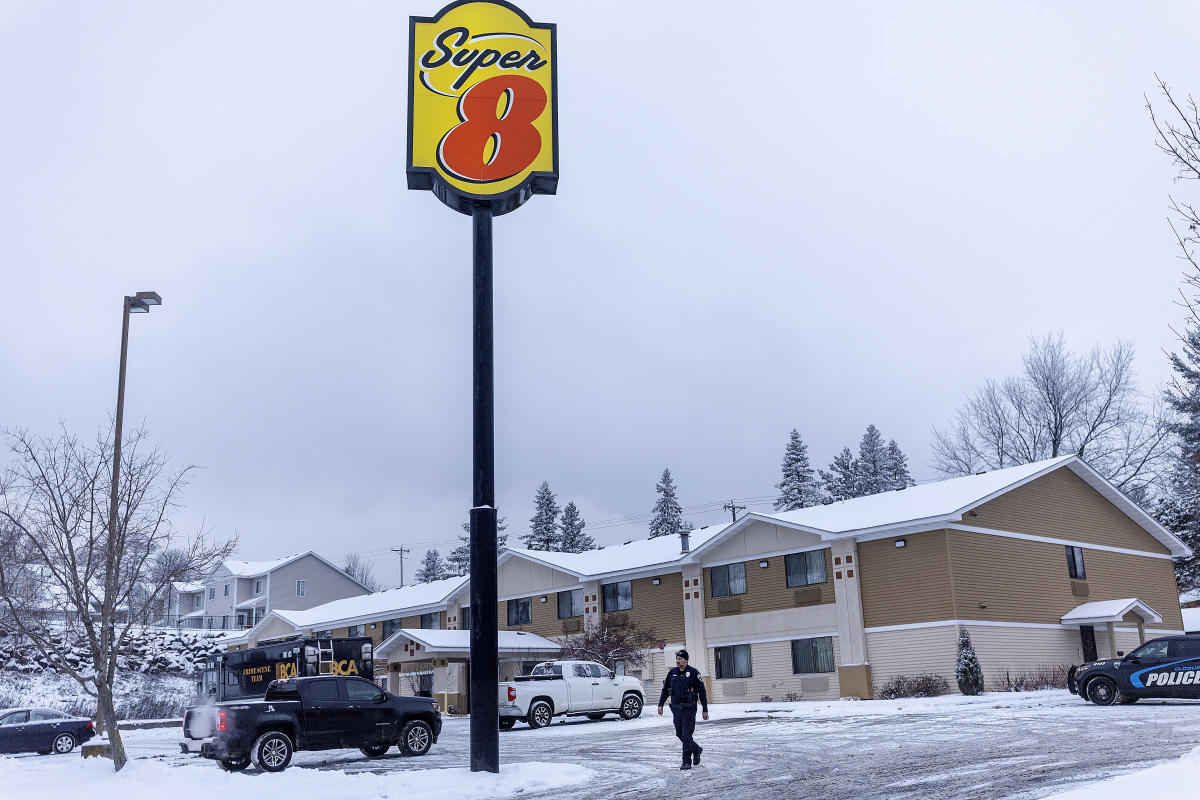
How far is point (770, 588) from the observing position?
126 feet

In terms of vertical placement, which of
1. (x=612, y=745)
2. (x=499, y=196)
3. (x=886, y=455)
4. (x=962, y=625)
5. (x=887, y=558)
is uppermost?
(x=886, y=455)

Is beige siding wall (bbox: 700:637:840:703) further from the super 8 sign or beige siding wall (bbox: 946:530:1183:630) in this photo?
the super 8 sign

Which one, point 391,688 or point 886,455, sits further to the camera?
point 886,455

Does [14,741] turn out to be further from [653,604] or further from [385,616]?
[385,616]

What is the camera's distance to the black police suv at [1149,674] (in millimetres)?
23562

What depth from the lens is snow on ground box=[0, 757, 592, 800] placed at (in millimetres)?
13641

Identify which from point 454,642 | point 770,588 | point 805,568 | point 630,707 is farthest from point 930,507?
point 454,642

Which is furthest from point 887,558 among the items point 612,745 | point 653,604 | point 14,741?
point 14,741

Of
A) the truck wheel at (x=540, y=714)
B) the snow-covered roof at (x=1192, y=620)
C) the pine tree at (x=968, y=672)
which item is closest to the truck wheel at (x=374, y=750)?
the truck wheel at (x=540, y=714)

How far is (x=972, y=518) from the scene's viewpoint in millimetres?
34438

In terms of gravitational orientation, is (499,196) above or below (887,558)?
above

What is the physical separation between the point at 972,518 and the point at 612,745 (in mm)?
17815

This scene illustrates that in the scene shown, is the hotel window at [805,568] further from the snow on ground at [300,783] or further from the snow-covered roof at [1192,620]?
Answer: the snow on ground at [300,783]

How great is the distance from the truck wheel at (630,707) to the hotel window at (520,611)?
18.5 m
